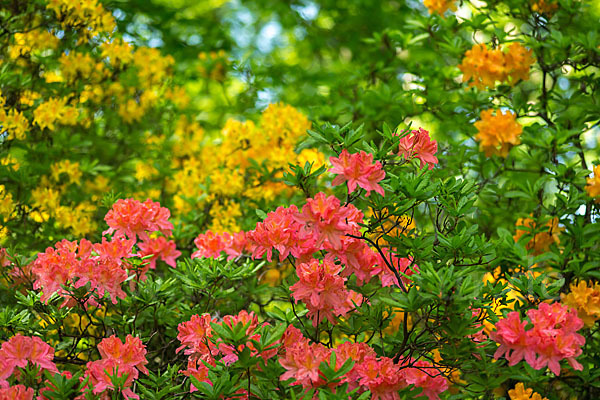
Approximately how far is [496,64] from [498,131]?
1.04 ft

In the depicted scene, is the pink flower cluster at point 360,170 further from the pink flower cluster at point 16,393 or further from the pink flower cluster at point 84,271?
the pink flower cluster at point 16,393

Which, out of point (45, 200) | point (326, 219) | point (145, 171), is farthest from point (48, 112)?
point (326, 219)

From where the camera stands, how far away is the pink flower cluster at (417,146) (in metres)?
1.80

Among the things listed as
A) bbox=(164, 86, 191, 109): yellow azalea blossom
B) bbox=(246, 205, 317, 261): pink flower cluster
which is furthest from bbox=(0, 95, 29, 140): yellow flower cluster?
bbox=(246, 205, 317, 261): pink flower cluster

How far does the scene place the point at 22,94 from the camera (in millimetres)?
2684

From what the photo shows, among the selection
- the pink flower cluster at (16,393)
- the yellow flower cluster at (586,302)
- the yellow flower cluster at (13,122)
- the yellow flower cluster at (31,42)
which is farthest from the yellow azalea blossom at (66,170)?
the yellow flower cluster at (586,302)

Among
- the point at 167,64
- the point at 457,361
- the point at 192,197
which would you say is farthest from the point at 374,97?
the point at 457,361

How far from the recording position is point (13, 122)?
250 centimetres

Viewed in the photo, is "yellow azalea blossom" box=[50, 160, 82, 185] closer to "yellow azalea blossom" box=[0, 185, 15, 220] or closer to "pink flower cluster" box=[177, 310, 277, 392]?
"yellow azalea blossom" box=[0, 185, 15, 220]

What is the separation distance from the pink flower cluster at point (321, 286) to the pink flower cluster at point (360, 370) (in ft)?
0.34

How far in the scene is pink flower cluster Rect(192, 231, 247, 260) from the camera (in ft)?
7.25

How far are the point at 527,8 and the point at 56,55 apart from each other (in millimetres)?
2187

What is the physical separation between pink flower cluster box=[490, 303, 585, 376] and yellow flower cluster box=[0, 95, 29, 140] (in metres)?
1.97

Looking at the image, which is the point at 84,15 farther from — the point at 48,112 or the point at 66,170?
the point at 66,170
